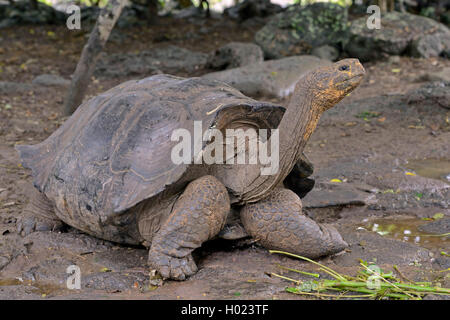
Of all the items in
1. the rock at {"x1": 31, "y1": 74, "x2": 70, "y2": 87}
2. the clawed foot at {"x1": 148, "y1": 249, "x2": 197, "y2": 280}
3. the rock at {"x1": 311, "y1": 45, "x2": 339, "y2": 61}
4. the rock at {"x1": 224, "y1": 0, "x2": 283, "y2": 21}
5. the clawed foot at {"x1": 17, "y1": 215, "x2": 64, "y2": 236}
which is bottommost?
the rock at {"x1": 31, "y1": 74, "x2": 70, "y2": 87}

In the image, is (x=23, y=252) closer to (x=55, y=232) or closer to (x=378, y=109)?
(x=55, y=232)

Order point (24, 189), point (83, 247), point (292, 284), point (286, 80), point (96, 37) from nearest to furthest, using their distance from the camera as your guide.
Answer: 1. point (292, 284)
2. point (83, 247)
3. point (24, 189)
4. point (96, 37)
5. point (286, 80)

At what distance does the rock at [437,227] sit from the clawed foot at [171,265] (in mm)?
1619

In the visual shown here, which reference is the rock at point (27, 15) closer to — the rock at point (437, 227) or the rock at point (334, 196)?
the rock at point (334, 196)

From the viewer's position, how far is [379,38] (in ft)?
30.9

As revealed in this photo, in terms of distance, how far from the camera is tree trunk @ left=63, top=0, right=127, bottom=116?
257 inches

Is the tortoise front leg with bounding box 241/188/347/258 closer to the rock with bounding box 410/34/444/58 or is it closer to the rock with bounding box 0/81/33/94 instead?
the rock with bounding box 0/81/33/94

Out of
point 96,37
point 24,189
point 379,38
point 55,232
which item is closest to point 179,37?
point 379,38

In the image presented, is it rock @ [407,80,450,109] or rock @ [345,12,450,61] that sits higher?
rock @ [345,12,450,61]

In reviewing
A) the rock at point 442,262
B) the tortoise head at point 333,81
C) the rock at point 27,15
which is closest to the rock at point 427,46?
the rock at point 442,262

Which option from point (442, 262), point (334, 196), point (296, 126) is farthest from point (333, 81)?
point (334, 196)

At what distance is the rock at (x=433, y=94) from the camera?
6.71m

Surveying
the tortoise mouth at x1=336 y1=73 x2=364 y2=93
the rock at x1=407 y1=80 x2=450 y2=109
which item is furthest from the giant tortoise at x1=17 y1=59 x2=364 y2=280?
the rock at x1=407 y1=80 x2=450 y2=109

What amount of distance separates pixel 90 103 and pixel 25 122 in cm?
342
